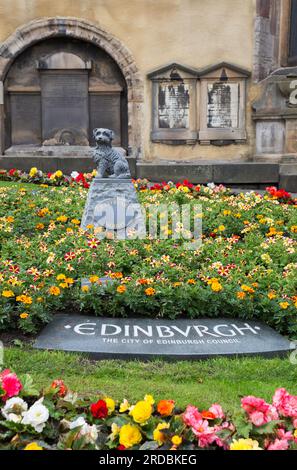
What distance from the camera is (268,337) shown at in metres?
Result: 4.10

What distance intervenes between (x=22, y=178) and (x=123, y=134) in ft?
12.2

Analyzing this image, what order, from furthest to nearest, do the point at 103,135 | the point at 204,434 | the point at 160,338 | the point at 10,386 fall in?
the point at 103,135 → the point at 160,338 → the point at 10,386 → the point at 204,434

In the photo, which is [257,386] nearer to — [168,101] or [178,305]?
[178,305]

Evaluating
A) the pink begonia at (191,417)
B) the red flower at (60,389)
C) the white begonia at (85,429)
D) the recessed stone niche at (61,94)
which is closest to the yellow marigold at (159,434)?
the pink begonia at (191,417)

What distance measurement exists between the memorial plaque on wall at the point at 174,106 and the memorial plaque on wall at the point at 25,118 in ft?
10.2

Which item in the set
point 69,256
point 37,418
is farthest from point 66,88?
point 37,418

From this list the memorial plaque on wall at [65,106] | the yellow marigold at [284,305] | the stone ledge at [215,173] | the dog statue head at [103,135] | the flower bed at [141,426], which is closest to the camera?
the flower bed at [141,426]

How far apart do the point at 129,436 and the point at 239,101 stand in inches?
439

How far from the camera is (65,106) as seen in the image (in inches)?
508

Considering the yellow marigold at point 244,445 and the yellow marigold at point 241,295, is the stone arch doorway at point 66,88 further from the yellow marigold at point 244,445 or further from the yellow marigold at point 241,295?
the yellow marigold at point 244,445

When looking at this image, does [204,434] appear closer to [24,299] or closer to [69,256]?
[24,299]

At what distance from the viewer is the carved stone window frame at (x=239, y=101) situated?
40.3 ft

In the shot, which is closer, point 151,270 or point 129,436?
point 129,436

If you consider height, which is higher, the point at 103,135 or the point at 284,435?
the point at 103,135
